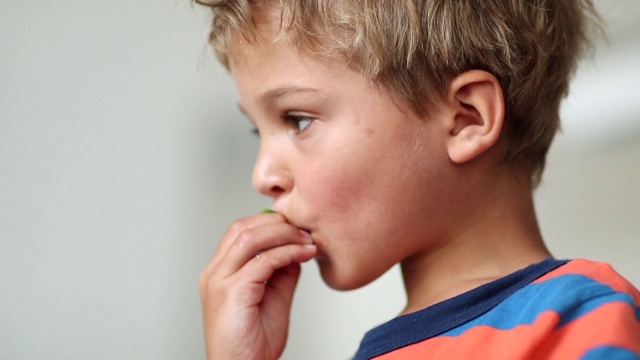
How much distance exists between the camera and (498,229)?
2.85 feet

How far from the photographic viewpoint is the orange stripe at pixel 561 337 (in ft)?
1.95

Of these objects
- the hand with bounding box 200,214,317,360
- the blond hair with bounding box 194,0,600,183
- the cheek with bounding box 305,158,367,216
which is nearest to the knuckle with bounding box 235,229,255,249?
the hand with bounding box 200,214,317,360

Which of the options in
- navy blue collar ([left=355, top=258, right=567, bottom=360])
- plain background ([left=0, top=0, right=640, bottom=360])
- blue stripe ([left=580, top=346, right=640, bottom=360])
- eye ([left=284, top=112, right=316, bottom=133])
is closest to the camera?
blue stripe ([left=580, top=346, right=640, bottom=360])

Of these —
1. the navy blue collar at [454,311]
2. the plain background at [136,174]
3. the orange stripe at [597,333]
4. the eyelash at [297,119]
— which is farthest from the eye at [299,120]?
the plain background at [136,174]

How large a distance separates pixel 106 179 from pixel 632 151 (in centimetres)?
95

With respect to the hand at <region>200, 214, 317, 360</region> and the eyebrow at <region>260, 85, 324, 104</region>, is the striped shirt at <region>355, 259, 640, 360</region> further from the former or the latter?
the eyebrow at <region>260, 85, 324, 104</region>

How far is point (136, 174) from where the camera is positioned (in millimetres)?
1500

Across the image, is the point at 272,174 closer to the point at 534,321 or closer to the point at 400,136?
the point at 400,136

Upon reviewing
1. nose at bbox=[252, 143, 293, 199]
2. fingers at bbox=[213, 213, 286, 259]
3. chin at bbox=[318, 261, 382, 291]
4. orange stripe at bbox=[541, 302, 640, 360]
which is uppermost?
nose at bbox=[252, 143, 293, 199]

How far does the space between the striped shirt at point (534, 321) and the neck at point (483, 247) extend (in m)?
0.07

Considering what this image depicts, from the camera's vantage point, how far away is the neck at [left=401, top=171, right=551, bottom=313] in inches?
33.6

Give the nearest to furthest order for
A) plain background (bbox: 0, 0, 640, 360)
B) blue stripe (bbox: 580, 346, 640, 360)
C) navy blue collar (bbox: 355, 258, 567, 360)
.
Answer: blue stripe (bbox: 580, 346, 640, 360), navy blue collar (bbox: 355, 258, 567, 360), plain background (bbox: 0, 0, 640, 360)

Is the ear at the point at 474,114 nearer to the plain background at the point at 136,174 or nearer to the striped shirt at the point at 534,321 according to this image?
the striped shirt at the point at 534,321

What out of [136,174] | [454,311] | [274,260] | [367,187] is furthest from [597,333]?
[136,174]
